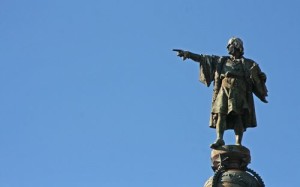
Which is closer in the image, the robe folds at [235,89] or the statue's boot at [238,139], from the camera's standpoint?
the statue's boot at [238,139]

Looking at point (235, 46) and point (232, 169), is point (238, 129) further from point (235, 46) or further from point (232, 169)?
point (235, 46)

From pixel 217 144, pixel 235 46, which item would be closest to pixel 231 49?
pixel 235 46

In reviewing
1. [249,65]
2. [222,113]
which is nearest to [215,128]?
[222,113]

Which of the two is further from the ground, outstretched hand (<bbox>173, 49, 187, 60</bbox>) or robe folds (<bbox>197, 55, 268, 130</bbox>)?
outstretched hand (<bbox>173, 49, 187, 60</bbox>)

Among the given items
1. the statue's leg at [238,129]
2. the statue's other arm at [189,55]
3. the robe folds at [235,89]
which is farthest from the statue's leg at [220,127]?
the statue's other arm at [189,55]

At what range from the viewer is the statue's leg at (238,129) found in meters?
21.3

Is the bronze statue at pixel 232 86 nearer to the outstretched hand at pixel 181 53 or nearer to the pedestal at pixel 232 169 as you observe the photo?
the outstretched hand at pixel 181 53

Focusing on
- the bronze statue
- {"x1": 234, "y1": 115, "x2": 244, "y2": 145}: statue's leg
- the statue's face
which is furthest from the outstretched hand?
{"x1": 234, "y1": 115, "x2": 244, "y2": 145}: statue's leg

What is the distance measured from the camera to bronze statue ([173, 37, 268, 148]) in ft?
70.1

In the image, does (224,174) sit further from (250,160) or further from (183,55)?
(183,55)

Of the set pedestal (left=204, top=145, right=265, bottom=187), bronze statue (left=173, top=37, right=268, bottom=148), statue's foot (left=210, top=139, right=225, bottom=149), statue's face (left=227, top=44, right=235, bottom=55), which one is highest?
statue's face (left=227, top=44, right=235, bottom=55)

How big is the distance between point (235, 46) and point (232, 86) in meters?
1.19

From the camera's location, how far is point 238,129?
21.4 m

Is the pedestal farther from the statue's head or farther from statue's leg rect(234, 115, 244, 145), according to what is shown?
the statue's head
